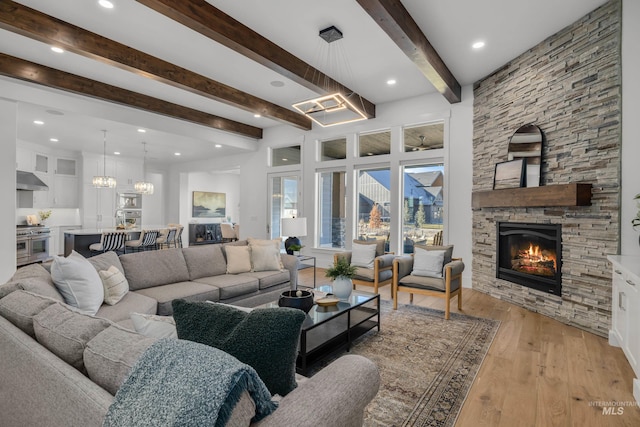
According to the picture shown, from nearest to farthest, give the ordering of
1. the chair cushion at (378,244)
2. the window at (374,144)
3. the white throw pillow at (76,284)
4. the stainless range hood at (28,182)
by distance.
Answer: the white throw pillow at (76,284)
the chair cushion at (378,244)
the window at (374,144)
the stainless range hood at (28,182)

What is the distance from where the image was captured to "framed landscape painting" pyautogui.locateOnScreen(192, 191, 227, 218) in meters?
11.4

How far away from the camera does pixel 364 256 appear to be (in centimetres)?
465

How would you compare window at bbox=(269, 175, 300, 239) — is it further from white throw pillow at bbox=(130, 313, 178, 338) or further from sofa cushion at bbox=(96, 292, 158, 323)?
white throw pillow at bbox=(130, 313, 178, 338)

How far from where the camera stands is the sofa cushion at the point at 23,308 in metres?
1.36

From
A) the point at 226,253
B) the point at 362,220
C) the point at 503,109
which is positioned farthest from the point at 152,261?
the point at 503,109

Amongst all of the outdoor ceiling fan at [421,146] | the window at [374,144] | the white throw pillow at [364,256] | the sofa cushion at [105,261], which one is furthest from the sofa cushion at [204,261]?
the outdoor ceiling fan at [421,146]

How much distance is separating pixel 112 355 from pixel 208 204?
37.6ft

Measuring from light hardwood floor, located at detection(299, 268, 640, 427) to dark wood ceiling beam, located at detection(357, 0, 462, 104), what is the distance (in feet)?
10.1

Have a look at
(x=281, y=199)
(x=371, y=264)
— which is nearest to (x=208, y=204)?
(x=281, y=199)

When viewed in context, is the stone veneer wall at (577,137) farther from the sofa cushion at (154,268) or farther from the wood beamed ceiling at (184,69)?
the sofa cushion at (154,268)

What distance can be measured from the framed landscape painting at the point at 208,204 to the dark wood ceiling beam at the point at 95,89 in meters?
5.32

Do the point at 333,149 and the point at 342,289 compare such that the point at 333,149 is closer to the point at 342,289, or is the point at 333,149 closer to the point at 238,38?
the point at 238,38

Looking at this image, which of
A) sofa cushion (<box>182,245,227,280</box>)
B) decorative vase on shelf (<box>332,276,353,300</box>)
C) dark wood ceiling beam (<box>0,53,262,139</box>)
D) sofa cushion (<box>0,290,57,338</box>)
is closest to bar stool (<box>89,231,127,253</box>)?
dark wood ceiling beam (<box>0,53,262,139</box>)

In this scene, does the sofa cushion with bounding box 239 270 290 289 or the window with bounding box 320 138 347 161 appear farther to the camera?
the window with bounding box 320 138 347 161
